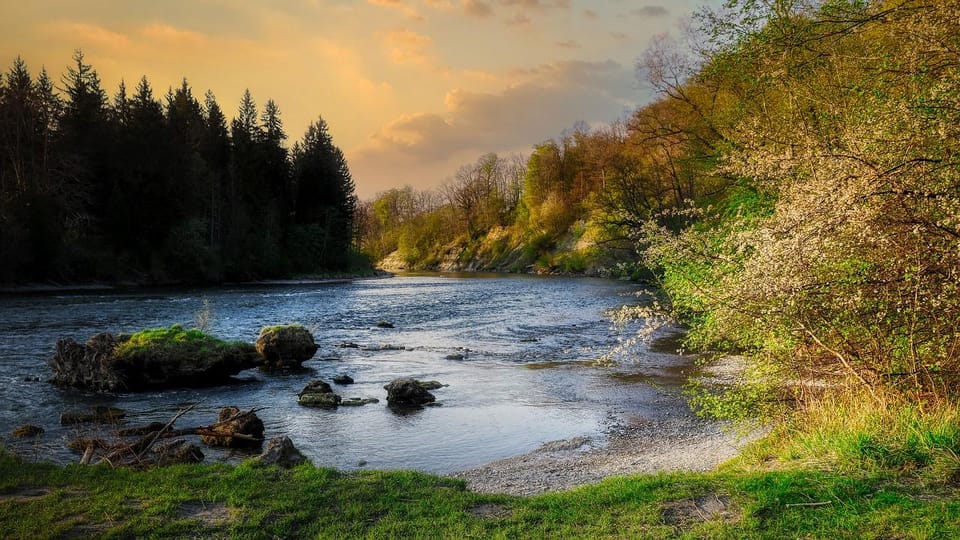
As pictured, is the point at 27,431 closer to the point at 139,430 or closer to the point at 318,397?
the point at 139,430

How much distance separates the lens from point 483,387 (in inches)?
746

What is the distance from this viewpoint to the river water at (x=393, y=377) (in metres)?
13.4

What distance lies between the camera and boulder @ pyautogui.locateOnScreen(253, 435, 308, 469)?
31.8 ft

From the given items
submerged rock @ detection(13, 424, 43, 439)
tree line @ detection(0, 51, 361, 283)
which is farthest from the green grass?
tree line @ detection(0, 51, 361, 283)

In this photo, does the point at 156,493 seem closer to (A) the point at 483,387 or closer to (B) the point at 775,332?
(B) the point at 775,332

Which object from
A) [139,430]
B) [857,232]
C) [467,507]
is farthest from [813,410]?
[139,430]

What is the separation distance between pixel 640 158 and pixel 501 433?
3277cm

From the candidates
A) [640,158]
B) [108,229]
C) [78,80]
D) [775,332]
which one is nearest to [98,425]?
[775,332]

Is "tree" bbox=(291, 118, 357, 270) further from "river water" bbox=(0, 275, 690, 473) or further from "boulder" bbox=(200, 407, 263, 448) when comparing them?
"boulder" bbox=(200, 407, 263, 448)

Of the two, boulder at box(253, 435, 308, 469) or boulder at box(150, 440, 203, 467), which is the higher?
boulder at box(253, 435, 308, 469)

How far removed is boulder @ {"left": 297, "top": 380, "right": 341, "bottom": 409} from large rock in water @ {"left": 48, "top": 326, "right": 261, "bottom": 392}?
363cm

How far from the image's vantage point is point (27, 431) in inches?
515

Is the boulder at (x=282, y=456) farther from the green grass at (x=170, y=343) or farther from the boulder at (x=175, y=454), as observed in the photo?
the green grass at (x=170, y=343)

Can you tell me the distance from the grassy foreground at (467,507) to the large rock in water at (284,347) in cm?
1339
